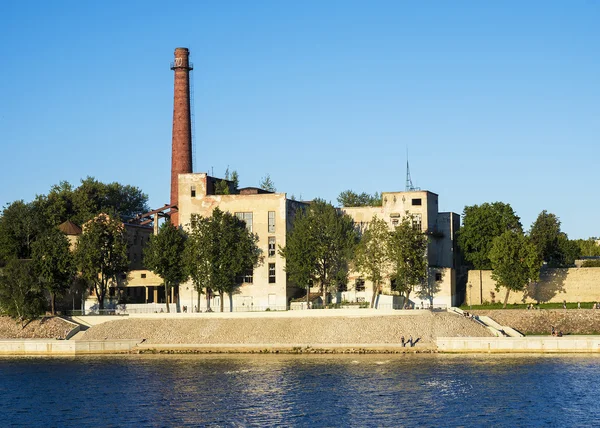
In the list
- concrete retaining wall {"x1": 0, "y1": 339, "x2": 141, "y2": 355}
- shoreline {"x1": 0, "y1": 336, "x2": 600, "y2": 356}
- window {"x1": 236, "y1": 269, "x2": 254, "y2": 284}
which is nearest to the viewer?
shoreline {"x1": 0, "y1": 336, "x2": 600, "y2": 356}

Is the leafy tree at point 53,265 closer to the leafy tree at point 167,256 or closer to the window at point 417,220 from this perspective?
the leafy tree at point 167,256

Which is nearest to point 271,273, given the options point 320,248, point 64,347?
point 320,248

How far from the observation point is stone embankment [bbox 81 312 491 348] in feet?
273

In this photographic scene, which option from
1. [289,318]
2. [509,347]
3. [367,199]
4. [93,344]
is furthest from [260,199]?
[367,199]

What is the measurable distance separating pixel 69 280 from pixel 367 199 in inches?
2220

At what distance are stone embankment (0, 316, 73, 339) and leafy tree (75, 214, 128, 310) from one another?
7.24 m

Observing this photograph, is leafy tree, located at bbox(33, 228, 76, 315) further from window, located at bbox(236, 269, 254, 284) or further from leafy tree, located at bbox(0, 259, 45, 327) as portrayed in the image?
window, located at bbox(236, 269, 254, 284)

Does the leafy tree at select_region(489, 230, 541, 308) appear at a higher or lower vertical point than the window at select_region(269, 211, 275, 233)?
lower

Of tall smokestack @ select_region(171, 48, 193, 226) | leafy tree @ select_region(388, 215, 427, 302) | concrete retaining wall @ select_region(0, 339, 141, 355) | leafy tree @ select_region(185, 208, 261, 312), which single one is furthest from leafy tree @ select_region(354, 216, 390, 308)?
tall smokestack @ select_region(171, 48, 193, 226)

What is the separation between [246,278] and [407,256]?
55.0 ft

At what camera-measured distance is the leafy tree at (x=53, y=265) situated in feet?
320

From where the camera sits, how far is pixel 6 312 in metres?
95.4

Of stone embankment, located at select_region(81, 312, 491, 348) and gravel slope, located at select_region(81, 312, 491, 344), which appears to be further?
gravel slope, located at select_region(81, 312, 491, 344)

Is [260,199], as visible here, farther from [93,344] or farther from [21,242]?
[21,242]
